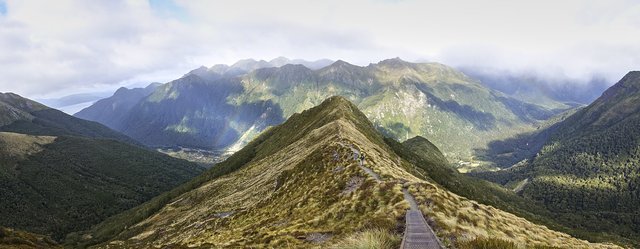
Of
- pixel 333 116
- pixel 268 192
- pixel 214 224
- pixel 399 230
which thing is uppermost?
pixel 333 116

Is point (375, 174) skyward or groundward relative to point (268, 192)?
skyward

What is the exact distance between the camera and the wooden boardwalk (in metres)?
22.9

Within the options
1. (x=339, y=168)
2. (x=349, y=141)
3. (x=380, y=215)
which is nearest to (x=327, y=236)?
(x=380, y=215)

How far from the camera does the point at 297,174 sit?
90750 mm

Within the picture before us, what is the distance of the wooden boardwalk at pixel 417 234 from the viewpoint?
75.2 ft

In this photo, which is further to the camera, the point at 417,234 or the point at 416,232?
the point at 416,232

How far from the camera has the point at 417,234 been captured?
26281 mm

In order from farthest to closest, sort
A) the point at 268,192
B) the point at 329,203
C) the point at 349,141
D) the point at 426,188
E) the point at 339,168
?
the point at 349,141, the point at 268,192, the point at 339,168, the point at 329,203, the point at 426,188

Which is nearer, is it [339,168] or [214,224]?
[339,168]

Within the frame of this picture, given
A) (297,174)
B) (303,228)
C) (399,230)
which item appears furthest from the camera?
(297,174)

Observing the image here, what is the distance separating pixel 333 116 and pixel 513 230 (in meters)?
155

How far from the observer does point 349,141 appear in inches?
4355

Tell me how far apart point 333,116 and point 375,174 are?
128533mm

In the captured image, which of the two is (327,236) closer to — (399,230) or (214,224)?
(399,230)
